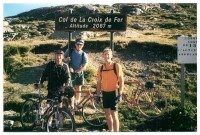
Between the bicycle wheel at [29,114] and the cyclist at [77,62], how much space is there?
126 cm

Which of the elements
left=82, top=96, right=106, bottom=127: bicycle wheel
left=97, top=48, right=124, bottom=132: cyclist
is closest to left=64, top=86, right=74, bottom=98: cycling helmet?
left=97, top=48, right=124, bottom=132: cyclist

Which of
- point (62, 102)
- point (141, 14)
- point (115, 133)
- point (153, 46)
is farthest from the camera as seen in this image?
point (141, 14)

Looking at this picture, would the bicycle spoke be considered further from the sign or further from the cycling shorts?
the sign

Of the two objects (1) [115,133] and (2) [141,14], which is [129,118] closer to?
(1) [115,133]

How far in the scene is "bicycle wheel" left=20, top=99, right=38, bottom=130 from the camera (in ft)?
30.4

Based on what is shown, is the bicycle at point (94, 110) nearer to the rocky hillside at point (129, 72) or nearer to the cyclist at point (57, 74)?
the rocky hillside at point (129, 72)

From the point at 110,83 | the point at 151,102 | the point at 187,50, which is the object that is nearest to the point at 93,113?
the point at 151,102

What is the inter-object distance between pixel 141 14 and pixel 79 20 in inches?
1011

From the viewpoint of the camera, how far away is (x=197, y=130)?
385 inches

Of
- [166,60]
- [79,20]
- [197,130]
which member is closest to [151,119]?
[197,130]

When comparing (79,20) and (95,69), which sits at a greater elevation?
(79,20)

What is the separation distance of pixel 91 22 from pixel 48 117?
3.65m

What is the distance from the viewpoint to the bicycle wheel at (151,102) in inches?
416

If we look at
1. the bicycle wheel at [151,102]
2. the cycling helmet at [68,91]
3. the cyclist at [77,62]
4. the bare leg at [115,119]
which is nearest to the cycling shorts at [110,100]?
the bare leg at [115,119]
